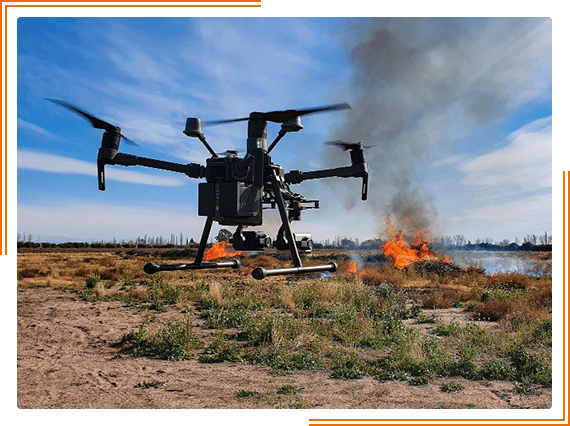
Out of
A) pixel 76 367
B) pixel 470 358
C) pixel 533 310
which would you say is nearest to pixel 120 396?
pixel 76 367

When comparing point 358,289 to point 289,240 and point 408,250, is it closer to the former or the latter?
point 289,240

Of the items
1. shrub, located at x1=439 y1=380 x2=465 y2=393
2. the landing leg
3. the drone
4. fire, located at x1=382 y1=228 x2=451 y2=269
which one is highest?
the drone

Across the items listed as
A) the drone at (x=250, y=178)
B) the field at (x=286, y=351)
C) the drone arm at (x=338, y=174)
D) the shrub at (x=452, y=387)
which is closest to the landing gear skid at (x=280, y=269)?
the drone at (x=250, y=178)

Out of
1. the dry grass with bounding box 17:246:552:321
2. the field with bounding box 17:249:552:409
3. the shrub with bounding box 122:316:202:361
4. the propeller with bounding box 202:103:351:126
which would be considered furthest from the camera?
the dry grass with bounding box 17:246:552:321

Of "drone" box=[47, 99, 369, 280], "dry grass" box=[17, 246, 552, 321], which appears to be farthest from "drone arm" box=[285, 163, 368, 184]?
"dry grass" box=[17, 246, 552, 321]

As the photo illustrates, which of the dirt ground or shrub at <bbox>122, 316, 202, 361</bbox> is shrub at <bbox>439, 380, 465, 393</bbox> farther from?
shrub at <bbox>122, 316, 202, 361</bbox>
